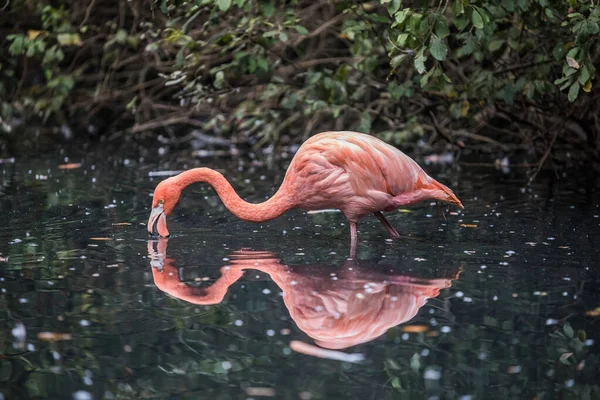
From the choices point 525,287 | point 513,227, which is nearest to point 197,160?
point 513,227

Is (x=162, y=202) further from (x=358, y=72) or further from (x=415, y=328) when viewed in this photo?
(x=358, y=72)

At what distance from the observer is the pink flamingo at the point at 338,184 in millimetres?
6438

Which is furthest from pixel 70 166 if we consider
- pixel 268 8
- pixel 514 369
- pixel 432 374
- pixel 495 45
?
pixel 514 369

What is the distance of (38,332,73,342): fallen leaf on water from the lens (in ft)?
14.7

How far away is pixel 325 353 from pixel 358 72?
21.5 ft

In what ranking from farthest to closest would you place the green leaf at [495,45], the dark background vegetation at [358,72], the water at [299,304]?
the green leaf at [495,45]
the dark background vegetation at [358,72]
the water at [299,304]

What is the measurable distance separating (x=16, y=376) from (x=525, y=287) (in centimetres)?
295

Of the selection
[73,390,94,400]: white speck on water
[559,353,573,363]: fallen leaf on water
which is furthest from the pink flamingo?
[73,390,94,400]: white speck on water

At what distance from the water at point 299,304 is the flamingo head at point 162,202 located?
0.17 meters

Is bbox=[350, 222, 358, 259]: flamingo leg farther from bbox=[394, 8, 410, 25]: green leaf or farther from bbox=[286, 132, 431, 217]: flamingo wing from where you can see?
bbox=[394, 8, 410, 25]: green leaf

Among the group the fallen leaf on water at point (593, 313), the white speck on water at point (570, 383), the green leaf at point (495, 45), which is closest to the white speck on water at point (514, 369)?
the white speck on water at point (570, 383)

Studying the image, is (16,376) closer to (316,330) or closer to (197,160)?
(316,330)

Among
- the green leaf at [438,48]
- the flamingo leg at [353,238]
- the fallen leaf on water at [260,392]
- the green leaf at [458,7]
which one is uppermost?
the green leaf at [458,7]

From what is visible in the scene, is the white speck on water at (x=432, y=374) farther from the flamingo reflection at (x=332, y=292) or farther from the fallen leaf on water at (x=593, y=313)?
the fallen leaf on water at (x=593, y=313)
